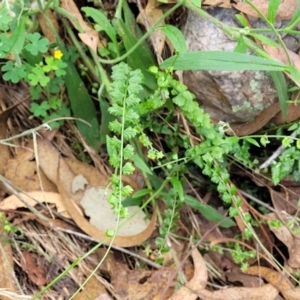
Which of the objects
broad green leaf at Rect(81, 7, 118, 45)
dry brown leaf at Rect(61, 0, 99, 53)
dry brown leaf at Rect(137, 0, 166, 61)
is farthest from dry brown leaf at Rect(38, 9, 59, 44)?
dry brown leaf at Rect(137, 0, 166, 61)

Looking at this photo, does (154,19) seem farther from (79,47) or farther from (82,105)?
(82,105)

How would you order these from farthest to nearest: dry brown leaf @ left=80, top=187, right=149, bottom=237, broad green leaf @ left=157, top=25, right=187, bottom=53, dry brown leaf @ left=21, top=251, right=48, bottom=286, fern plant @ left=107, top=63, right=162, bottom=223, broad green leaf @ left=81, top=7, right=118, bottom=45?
dry brown leaf @ left=80, top=187, right=149, bottom=237 → dry brown leaf @ left=21, top=251, right=48, bottom=286 → broad green leaf @ left=81, top=7, right=118, bottom=45 → broad green leaf @ left=157, top=25, right=187, bottom=53 → fern plant @ left=107, top=63, right=162, bottom=223

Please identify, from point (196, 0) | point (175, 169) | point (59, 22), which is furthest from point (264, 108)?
point (59, 22)

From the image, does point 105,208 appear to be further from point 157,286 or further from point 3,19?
point 3,19

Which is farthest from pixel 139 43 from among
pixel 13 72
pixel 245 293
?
pixel 245 293

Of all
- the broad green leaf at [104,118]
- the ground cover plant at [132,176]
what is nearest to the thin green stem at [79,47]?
the ground cover plant at [132,176]

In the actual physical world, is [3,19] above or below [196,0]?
above

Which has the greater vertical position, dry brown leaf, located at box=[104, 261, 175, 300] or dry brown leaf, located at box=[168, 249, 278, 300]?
dry brown leaf, located at box=[104, 261, 175, 300]

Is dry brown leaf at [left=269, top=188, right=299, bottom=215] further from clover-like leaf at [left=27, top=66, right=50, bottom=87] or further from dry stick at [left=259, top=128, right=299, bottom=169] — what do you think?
clover-like leaf at [left=27, top=66, right=50, bottom=87]
